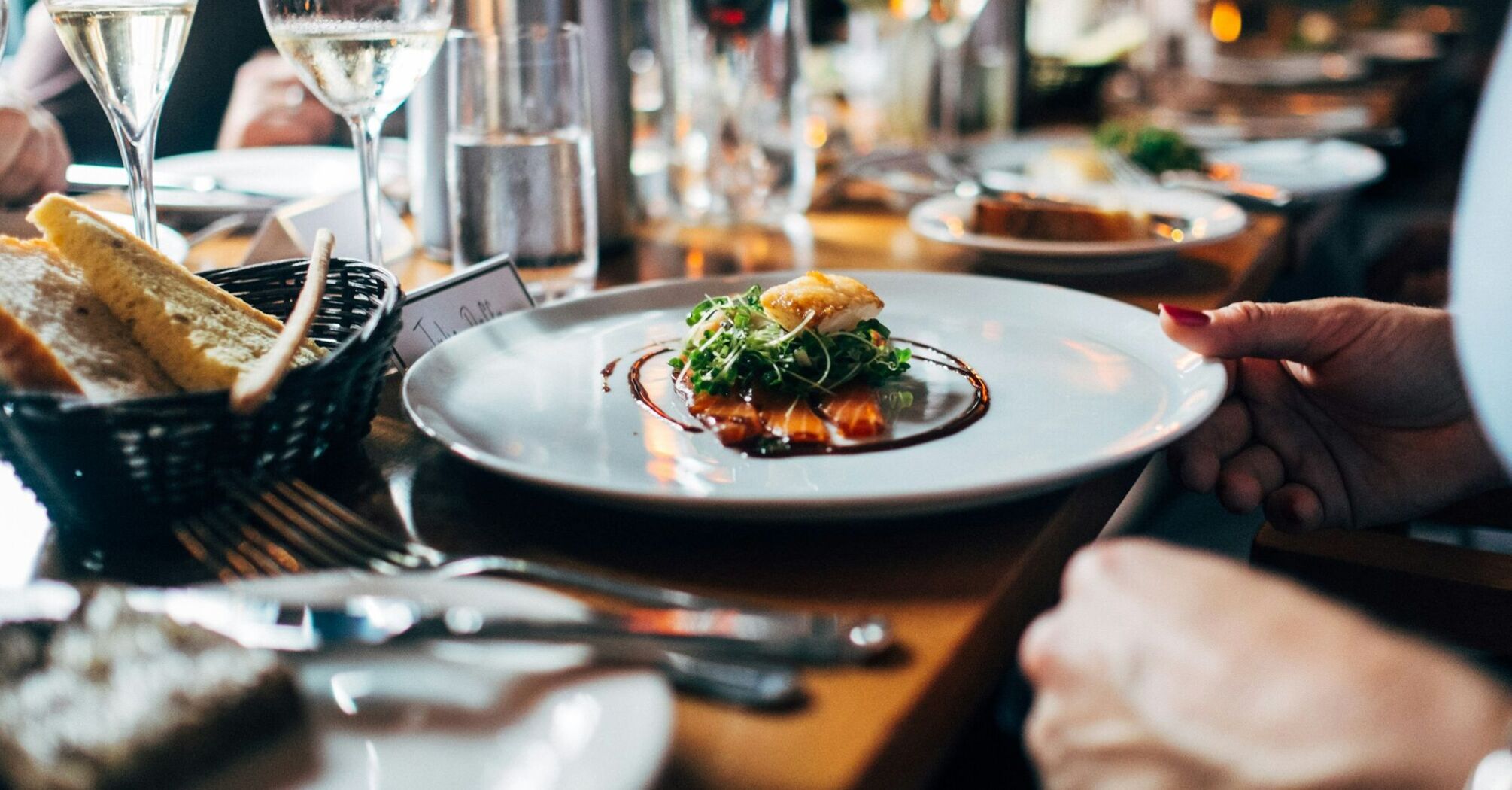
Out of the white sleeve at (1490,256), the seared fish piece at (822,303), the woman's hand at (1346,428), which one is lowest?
the woman's hand at (1346,428)

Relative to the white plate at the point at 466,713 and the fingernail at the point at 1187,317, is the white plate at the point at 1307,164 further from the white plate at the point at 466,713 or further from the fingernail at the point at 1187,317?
the white plate at the point at 466,713

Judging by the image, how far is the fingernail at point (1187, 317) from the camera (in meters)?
0.82

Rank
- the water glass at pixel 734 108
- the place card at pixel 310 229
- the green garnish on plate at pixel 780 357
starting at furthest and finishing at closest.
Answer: the water glass at pixel 734 108 → the place card at pixel 310 229 → the green garnish on plate at pixel 780 357

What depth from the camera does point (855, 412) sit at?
2.54 feet

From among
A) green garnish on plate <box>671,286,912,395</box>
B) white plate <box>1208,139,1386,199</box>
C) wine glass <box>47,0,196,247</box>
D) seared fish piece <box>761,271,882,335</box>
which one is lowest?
green garnish on plate <box>671,286,912,395</box>

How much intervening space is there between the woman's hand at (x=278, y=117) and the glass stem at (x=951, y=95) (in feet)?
3.69

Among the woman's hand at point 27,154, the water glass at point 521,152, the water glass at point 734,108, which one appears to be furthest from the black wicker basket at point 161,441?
the water glass at point 734,108

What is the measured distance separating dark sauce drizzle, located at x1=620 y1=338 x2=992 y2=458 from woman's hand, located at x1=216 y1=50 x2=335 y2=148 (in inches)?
49.3

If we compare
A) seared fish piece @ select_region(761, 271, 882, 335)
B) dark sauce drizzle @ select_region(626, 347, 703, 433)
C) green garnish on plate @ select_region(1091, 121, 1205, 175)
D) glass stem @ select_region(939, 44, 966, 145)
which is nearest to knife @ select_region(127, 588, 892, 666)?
dark sauce drizzle @ select_region(626, 347, 703, 433)

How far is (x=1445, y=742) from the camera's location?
452mm

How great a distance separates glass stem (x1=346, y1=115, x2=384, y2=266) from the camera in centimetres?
98

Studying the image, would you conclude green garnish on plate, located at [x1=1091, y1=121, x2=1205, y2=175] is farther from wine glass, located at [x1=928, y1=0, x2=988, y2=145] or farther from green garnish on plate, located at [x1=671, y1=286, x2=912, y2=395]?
green garnish on plate, located at [x1=671, y1=286, x2=912, y2=395]

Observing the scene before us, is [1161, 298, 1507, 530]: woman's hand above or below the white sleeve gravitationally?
below

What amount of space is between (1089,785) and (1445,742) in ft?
0.44
